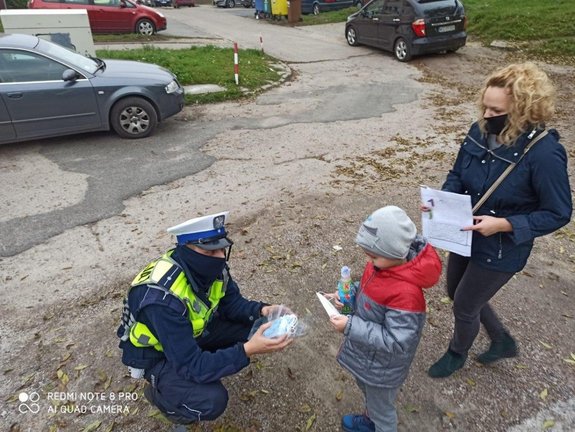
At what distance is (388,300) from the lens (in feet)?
6.68

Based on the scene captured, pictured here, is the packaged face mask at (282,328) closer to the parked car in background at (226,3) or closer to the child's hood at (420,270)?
the child's hood at (420,270)

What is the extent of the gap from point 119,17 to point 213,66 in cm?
772

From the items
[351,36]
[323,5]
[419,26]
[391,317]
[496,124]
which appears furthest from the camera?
[323,5]

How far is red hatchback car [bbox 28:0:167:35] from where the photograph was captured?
15977 mm

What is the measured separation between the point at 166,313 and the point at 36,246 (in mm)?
3248

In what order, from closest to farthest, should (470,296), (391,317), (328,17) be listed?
(391,317)
(470,296)
(328,17)

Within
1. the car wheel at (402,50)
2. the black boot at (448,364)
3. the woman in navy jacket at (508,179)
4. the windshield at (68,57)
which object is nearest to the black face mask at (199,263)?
the woman in navy jacket at (508,179)

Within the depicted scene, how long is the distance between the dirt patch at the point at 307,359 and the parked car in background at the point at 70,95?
3.52 metres

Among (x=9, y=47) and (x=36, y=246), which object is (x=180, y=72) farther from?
(x=36, y=246)

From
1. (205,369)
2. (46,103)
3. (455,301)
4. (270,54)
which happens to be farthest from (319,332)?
(270,54)

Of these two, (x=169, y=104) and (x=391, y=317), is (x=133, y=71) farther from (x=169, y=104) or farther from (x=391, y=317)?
(x=391, y=317)

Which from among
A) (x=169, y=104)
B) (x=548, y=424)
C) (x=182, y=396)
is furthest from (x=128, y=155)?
(x=548, y=424)

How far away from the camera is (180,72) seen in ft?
34.1

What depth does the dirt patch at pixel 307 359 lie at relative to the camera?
2.69 m
